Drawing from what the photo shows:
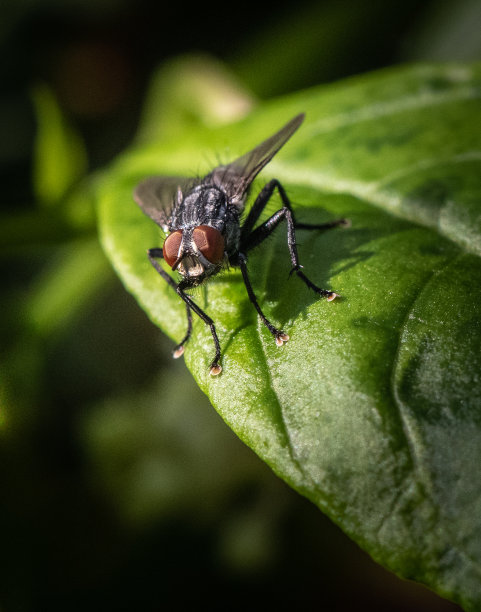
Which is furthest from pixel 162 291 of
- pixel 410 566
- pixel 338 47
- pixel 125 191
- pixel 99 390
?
pixel 338 47

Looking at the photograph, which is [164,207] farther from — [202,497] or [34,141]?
[34,141]

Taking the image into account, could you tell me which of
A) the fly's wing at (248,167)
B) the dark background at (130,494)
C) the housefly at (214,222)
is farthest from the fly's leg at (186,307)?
the dark background at (130,494)

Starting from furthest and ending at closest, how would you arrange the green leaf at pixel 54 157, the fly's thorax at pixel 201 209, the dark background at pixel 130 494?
the green leaf at pixel 54 157 → the dark background at pixel 130 494 → the fly's thorax at pixel 201 209

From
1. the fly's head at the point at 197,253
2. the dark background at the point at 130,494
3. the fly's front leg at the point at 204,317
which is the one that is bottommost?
the dark background at the point at 130,494

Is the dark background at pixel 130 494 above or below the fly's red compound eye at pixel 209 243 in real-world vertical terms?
below

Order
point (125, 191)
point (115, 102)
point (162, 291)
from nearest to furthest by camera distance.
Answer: point (162, 291) < point (125, 191) < point (115, 102)

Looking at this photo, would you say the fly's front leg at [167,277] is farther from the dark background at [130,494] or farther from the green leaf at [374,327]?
the dark background at [130,494]
